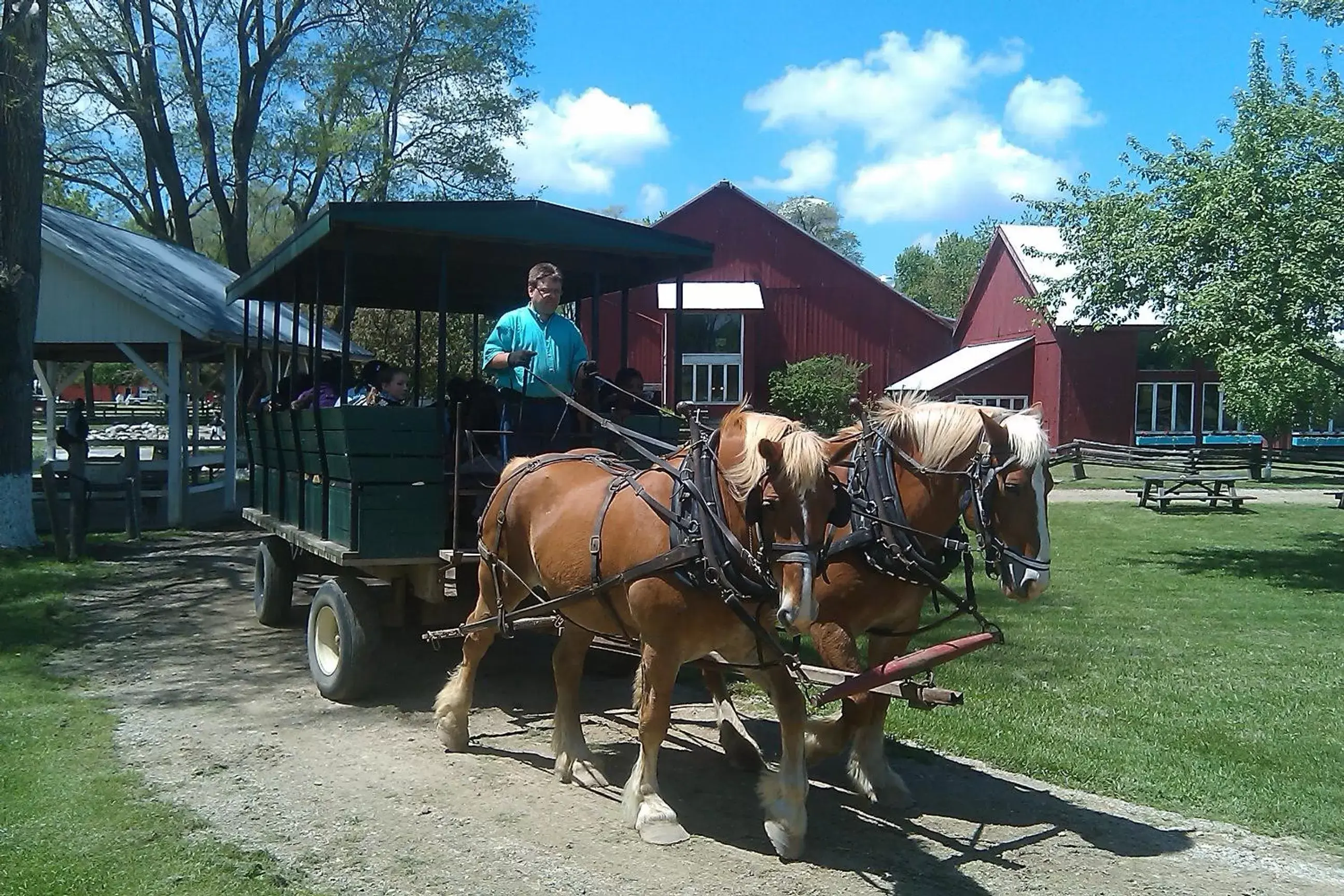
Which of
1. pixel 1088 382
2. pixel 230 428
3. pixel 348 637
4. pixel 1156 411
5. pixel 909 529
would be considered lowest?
pixel 348 637

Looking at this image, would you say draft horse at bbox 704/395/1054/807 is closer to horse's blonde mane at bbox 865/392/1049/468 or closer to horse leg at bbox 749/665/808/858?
horse's blonde mane at bbox 865/392/1049/468

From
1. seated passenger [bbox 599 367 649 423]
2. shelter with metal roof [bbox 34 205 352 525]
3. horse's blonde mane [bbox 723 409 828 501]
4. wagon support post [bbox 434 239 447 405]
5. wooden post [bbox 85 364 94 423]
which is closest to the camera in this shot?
horse's blonde mane [bbox 723 409 828 501]

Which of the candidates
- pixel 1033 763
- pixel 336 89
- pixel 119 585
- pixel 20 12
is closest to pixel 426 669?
pixel 1033 763

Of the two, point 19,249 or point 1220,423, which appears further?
point 1220,423

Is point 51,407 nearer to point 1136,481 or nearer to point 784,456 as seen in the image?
point 784,456

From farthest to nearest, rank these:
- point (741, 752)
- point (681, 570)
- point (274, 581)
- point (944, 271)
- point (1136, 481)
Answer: point (944, 271), point (1136, 481), point (274, 581), point (741, 752), point (681, 570)

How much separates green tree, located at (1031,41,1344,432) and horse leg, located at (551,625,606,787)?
761 cm

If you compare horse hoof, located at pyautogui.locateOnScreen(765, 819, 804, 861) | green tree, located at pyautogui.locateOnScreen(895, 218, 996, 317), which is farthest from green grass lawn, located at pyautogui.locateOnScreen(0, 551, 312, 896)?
green tree, located at pyautogui.locateOnScreen(895, 218, 996, 317)

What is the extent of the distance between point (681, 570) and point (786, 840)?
1197mm

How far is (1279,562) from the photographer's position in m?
13.0

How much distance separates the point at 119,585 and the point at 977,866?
936 centimetres

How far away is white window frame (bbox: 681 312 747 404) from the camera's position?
31.1m

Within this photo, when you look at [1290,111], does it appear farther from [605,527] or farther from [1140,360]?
[1140,360]

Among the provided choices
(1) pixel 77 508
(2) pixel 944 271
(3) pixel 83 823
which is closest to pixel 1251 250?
(3) pixel 83 823
